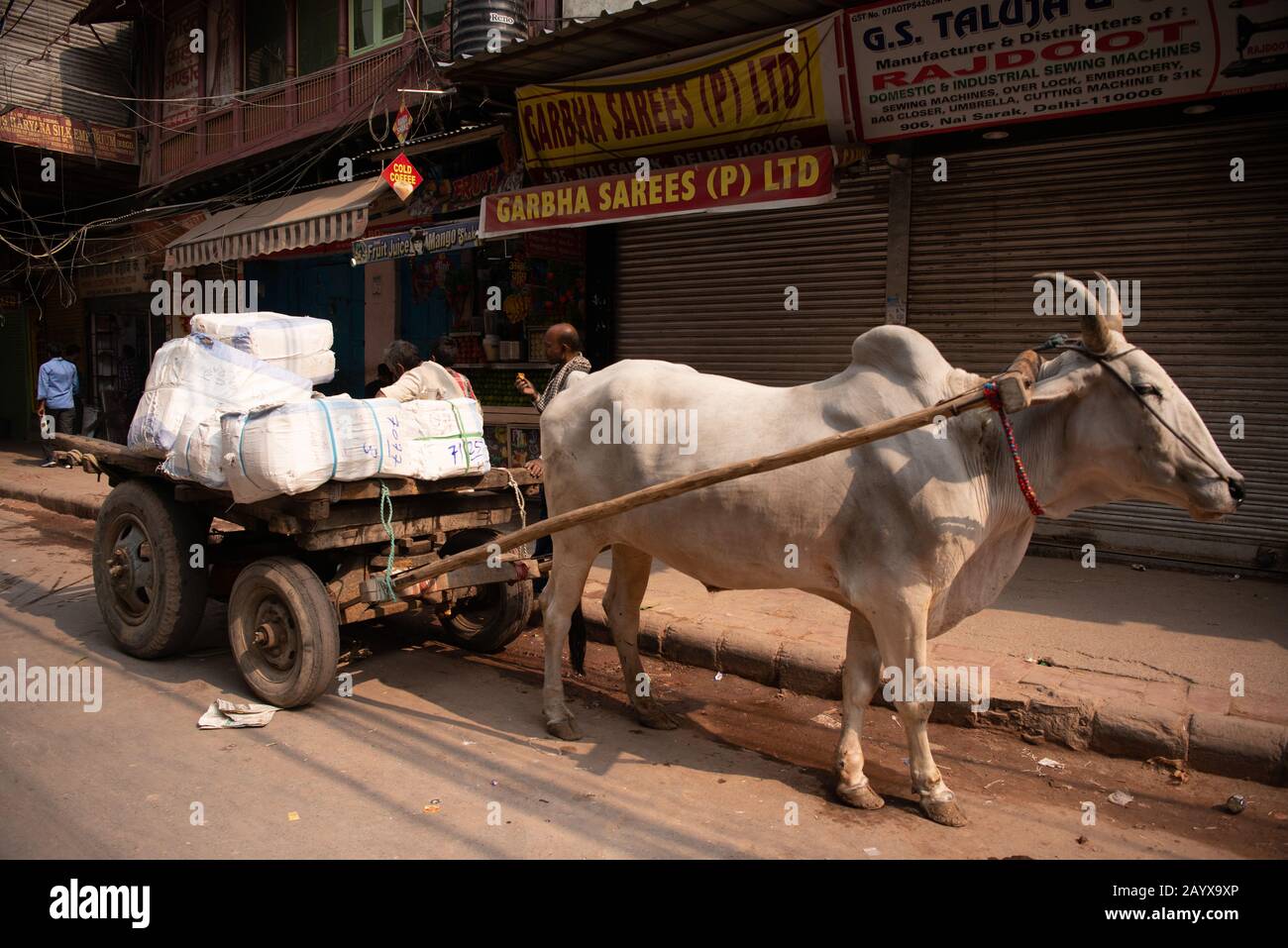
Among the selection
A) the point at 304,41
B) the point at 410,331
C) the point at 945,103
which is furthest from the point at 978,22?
the point at 304,41

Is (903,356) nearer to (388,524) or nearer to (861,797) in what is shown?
(861,797)

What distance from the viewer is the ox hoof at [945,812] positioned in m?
3.53

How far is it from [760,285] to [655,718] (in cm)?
539

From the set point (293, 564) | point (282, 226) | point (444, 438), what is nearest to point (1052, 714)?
point (444, 438)

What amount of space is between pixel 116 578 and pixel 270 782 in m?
2.31

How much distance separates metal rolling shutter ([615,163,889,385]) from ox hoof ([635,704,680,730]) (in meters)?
4.55

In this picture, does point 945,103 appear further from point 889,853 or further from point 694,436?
point 889,853

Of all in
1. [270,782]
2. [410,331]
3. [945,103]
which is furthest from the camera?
[410,331]

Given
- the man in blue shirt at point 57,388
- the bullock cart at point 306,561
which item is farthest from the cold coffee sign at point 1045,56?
the man in blue shirt at point 57,388

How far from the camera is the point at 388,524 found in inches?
186

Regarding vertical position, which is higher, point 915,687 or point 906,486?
point 906,486

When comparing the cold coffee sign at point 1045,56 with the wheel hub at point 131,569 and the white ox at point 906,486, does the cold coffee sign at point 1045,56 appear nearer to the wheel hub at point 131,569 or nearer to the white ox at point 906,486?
the white ox at point 906,486

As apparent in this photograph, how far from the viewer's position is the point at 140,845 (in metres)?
3.26

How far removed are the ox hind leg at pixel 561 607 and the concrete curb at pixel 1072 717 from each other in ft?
4.34
